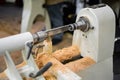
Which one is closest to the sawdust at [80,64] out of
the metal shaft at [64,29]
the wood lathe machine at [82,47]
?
the wood lathe machine at [82,47]

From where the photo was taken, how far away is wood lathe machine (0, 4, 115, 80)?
23.6 inches

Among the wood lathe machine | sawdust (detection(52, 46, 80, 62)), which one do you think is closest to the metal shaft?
the wood lathe machine

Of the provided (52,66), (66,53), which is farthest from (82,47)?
(52,66)

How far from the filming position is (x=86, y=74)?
73cm

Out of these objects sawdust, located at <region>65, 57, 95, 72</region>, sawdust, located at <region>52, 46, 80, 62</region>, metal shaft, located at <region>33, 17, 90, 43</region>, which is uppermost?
metal shaft, located at <region>33, 17, 90, 43</region>

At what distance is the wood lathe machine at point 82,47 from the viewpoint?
60 cm

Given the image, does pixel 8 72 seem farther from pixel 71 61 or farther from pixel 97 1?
pixel 97 1

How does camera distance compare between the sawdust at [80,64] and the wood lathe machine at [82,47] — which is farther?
the sawdust at [80,64]

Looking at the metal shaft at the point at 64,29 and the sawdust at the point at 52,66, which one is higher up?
the metal shaft at the point at 64,29

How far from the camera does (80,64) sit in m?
0.74

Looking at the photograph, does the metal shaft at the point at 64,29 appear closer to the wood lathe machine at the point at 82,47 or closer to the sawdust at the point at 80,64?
the wood lathe machine at the point at 82,47

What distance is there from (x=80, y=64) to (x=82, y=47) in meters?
0.08

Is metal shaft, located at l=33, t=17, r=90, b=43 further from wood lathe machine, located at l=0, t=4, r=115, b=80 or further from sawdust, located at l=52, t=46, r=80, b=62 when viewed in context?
sawdust, located at l=52, t=46, r=80, b=62

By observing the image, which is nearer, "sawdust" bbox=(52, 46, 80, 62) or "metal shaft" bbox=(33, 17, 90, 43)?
"metal shaft" bbox=(33, 17, 90, 43)
